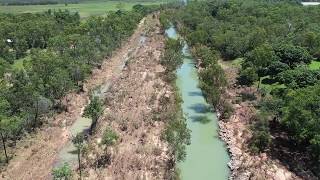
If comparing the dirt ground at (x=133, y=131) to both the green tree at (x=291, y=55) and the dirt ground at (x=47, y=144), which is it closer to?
the dirt ground at (x=47, y=144)

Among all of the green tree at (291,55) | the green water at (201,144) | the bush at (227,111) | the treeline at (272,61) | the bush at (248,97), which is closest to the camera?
the green water at (201,144)

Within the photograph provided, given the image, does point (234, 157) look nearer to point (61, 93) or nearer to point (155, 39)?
point (61, 93)

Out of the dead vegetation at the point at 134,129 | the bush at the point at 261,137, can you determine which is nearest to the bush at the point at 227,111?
the bush at the point at 261,137

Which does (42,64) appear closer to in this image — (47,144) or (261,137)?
(47,144)

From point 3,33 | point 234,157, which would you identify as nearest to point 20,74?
point 234,157

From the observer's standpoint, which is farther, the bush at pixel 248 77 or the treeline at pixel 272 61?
the bush at pixel 248 77

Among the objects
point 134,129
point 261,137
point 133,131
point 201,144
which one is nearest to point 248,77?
point 201,144

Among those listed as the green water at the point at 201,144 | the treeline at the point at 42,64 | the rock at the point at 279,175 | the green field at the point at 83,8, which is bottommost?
the green water at the point at 201,144

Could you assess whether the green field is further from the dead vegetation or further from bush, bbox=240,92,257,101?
bush, bbox=240,92,257,101

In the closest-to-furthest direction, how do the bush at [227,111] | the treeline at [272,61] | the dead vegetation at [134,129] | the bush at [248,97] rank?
the dead vegetation at [134,129]
the treeline at [272,61]
the bush at [227,111]
the bush at [248,97]
